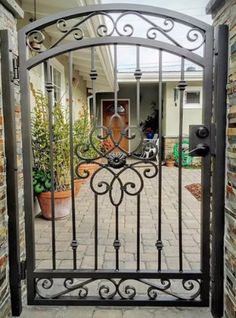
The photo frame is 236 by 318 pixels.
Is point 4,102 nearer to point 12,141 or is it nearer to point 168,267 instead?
point 12,141

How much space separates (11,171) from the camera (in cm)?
163

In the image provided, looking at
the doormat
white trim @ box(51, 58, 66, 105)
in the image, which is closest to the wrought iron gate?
the doormat

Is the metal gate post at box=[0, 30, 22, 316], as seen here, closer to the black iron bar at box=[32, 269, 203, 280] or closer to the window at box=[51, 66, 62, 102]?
the black iron bar at box=[32, 269, 203, 280]

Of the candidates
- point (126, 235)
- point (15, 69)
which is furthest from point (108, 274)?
point (15, 69)

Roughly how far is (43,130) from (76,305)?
7.36ft

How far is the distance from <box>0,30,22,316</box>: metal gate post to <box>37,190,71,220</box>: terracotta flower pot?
1.76 meters

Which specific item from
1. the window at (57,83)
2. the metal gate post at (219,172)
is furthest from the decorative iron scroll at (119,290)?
the window at (57,83)

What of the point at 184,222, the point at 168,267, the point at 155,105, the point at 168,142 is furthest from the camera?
the point at 155,105

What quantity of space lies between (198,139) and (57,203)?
7.61 feet

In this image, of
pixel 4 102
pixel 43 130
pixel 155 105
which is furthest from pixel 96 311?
pixel 155 105

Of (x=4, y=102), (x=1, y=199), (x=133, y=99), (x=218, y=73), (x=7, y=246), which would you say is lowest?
(x=7, y=246)

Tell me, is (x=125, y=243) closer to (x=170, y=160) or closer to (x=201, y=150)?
(x=201, y=150)

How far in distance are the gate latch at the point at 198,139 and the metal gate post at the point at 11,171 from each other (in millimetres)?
1019

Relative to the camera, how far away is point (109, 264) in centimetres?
233
